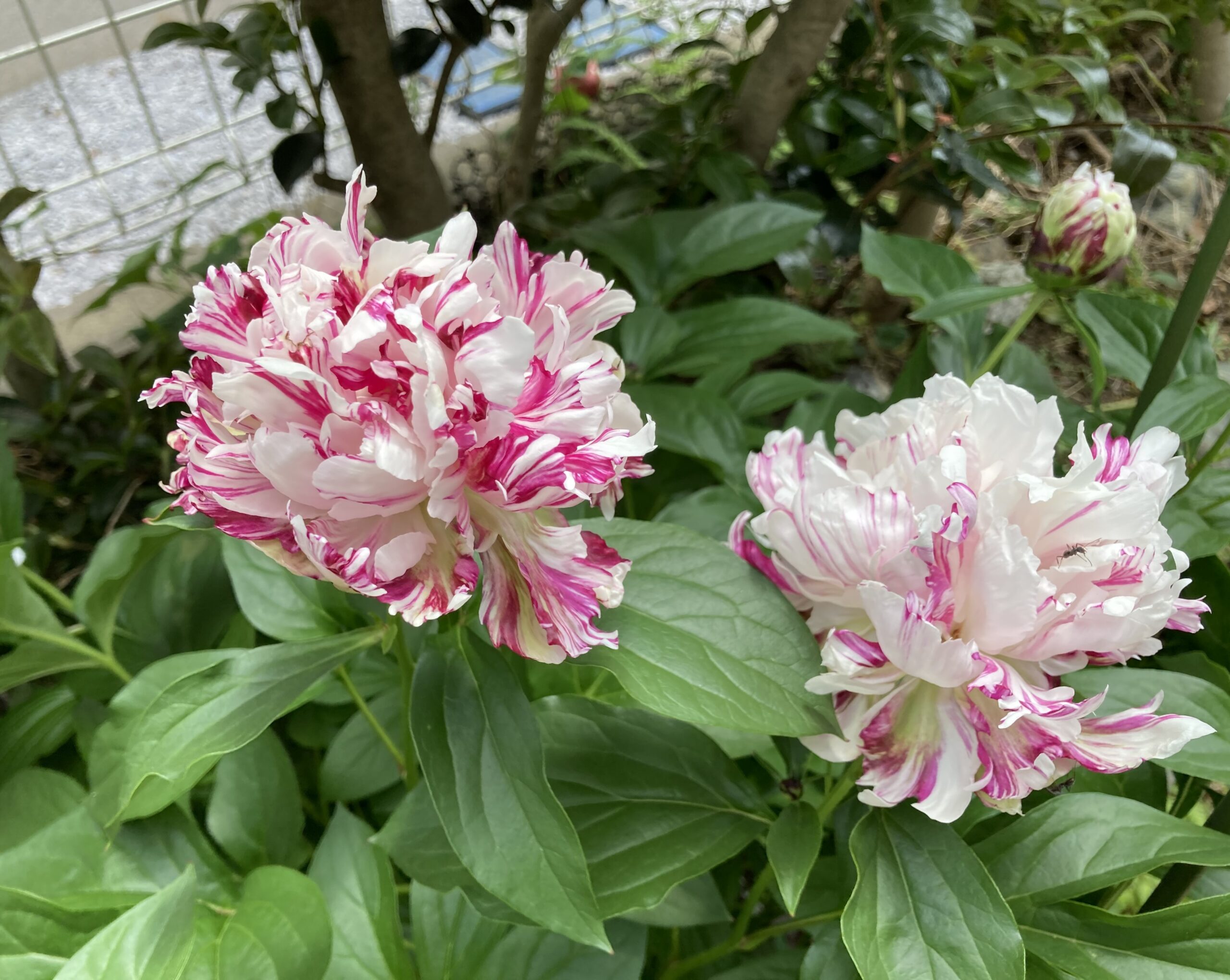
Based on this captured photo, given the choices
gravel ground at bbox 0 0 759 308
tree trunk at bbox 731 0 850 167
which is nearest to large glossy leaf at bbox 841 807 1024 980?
tree trunk at bbox 731 0 850 167

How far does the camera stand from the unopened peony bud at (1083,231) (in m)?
0.58

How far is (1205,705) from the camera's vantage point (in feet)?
1.56

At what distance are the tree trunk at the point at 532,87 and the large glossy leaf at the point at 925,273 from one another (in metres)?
0.46

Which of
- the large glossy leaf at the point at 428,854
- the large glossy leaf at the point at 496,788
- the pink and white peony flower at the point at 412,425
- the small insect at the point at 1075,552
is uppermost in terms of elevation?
the pink and white peony flower at the point at 412,425

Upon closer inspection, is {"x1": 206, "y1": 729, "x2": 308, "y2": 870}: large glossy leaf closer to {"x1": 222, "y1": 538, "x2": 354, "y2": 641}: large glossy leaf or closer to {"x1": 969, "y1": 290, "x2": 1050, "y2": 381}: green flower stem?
{"x1": 222, "y1": 538, "x2": 354, "y2": 641}: large glossy leaf

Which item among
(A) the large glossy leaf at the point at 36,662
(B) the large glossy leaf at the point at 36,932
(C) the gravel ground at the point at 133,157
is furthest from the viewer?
(C) the gravel ground at the point at 133,157

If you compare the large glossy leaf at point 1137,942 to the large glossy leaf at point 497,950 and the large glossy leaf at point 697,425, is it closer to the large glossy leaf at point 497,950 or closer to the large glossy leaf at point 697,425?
the large glossy leaf at point 497,950

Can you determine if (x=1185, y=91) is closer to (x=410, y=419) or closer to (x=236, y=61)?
(x=236, y=61)

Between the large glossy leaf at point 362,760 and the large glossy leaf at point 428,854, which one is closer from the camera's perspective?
the large glossy leaf at point 428,854

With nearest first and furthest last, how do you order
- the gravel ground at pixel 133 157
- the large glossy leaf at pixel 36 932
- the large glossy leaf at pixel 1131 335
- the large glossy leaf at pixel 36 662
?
1. the large glossy leaf at pixel 36 932
2. the large glossy leaf at pixel 36 662
3. the large glossy leaf at pixel 1131 335
4. the gravel ground at pixel 133 157

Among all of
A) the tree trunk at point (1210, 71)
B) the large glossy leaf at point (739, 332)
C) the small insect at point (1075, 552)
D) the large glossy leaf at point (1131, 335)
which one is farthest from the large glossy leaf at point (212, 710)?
the tree trunk at point (1210, 71)

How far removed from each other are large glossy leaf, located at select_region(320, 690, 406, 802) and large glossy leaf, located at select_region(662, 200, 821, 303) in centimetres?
46

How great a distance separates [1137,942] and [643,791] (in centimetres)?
25

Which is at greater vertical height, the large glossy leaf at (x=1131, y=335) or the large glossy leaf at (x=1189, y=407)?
the large glossy leaf at (x=1189, y=407)
